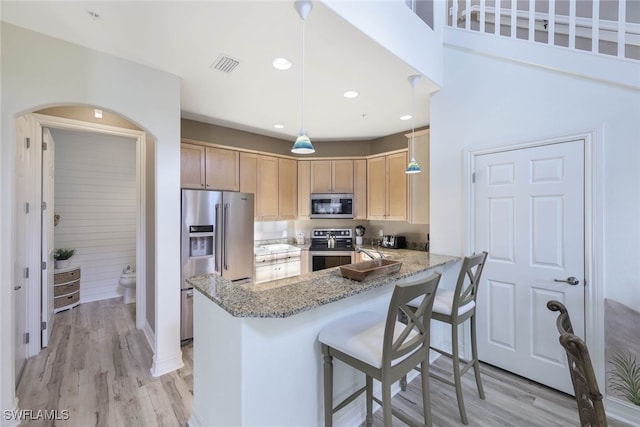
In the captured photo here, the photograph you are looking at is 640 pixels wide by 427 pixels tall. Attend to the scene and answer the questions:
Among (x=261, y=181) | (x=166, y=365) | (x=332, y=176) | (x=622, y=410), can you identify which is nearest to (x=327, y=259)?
(x=332, y=176)

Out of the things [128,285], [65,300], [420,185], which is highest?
[420,185]

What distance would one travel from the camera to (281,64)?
2.31m

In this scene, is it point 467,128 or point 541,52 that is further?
point 467,128

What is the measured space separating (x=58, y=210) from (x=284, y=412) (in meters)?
4.97

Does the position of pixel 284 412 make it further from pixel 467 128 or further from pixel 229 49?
pixel 467 128

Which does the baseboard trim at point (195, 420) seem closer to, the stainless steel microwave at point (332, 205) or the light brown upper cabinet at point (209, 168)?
the light brown upper cabinet at point (209, 168)

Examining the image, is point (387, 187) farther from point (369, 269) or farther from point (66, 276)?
point (66, 276)

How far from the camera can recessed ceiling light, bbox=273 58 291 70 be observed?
225 cm

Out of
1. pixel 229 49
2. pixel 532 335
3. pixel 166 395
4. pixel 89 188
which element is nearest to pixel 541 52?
pixel 532 335

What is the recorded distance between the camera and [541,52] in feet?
7.36

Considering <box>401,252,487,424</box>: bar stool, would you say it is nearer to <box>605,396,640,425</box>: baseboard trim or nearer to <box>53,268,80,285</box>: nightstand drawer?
<box>605,396,640,425</box>: baseboard trim

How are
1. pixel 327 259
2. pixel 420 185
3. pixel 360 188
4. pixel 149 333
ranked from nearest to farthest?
pixel 149 333
pixel 420 185
pixel 327 259
pixel 360 188

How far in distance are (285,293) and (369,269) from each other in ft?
2.01

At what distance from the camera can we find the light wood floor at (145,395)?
77.9 inches
